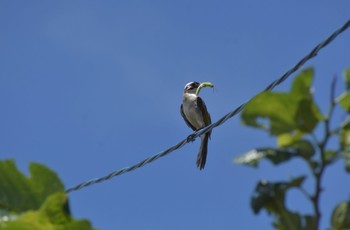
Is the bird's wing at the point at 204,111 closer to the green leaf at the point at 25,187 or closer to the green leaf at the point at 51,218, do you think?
the green leaf at the point at 25,187

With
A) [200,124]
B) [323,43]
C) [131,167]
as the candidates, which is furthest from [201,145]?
[323,43]

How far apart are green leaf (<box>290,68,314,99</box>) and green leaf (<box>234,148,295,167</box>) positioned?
4.6 inches

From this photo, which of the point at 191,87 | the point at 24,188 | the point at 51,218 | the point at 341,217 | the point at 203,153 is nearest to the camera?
the point at 341,217

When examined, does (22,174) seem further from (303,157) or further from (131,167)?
(131,167)

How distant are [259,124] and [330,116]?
14cm

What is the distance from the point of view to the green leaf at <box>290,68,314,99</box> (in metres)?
1.21

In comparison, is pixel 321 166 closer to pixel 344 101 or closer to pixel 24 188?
pixel 344 101

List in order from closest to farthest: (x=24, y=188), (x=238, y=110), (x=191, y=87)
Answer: (x=24, y=188), (x=238, y=110), (x=191, y=87)

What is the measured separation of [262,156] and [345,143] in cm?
16

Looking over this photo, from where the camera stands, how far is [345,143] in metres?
1.18

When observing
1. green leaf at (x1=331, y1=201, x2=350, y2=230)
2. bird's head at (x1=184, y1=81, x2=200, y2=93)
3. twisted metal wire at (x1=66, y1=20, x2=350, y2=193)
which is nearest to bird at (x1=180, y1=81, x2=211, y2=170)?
bird's head at (x1=184, y1=81, x2=200, y2=93)

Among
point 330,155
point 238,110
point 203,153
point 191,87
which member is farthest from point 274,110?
point 191,87

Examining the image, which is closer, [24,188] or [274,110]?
[274,110]

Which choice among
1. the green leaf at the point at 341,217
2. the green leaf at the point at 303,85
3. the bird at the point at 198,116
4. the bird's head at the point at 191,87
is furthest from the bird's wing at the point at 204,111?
the green leaf at the point at 341,217
